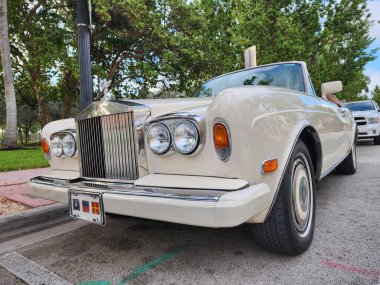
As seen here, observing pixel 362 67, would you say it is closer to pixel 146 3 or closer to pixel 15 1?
pixel 146 3

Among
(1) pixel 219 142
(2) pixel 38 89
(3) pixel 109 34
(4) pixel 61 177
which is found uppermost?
(3) pixel 109 34

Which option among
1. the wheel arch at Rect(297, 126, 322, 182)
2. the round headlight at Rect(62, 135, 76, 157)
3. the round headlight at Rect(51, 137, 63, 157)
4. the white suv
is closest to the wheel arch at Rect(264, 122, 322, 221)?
the wheel arch at Rect(297, 126, 322, 182)

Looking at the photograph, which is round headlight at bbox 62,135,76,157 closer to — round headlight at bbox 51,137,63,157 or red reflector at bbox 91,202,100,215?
round headlight at bbox 51,137,63,157

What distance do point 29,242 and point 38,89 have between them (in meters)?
14.7

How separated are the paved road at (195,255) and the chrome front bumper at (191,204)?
1.56 feet

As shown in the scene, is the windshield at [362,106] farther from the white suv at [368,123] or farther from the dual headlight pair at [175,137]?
the dual headlight pair at [175,137]

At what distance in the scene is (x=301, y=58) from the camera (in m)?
11.9

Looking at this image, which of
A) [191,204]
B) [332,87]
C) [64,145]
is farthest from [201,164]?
[332,87]

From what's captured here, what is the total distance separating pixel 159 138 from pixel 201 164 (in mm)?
351

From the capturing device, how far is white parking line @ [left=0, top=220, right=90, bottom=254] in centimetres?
265

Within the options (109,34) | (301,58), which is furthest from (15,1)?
(301,58)

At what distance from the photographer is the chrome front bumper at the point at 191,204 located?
1.55 metres

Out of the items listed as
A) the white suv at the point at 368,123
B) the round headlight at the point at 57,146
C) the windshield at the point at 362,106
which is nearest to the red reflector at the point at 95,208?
the round headlight at the point at 57,146

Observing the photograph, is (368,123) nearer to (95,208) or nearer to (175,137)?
(175,137)
